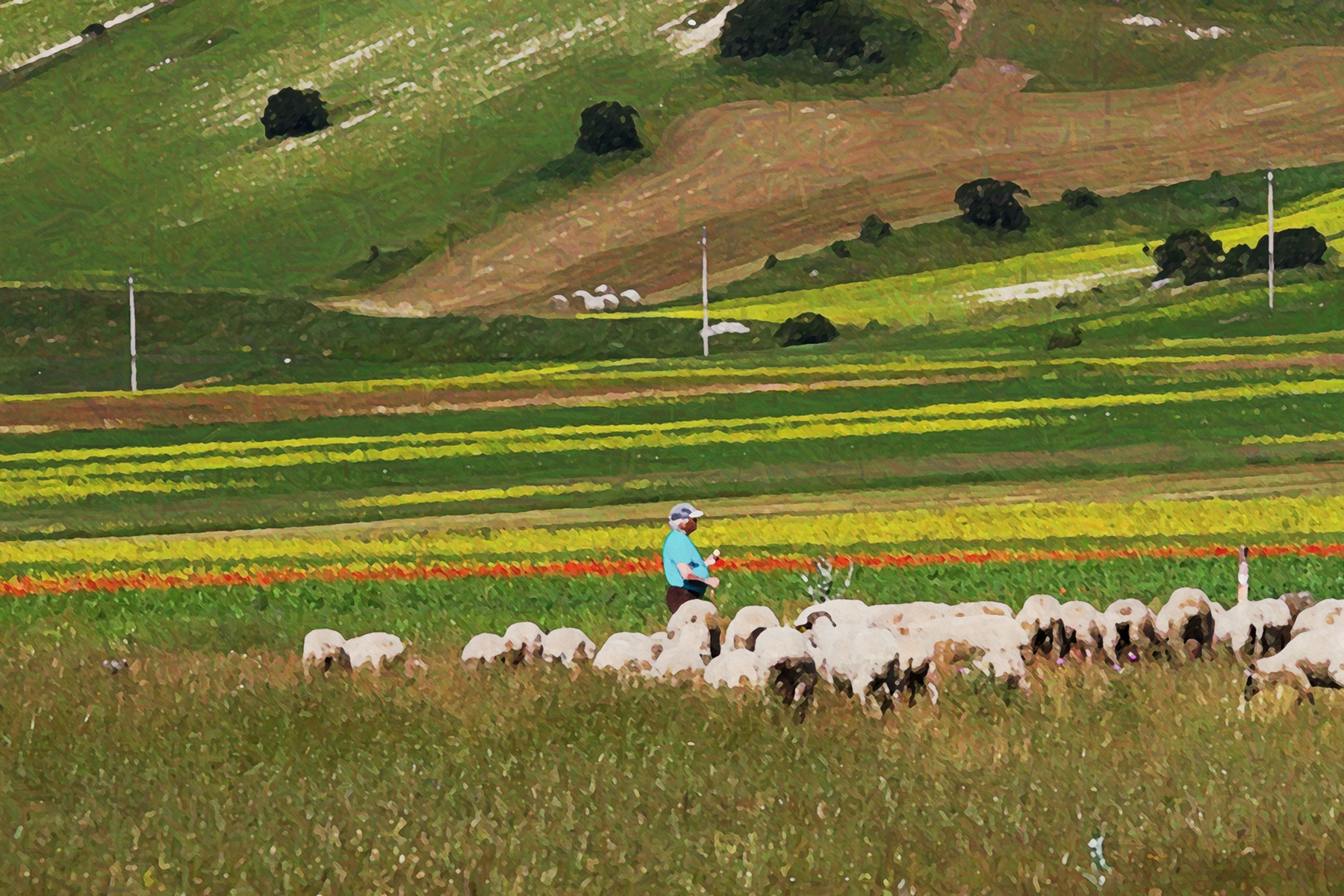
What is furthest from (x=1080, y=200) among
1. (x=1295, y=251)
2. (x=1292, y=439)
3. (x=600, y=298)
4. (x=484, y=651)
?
(x=484, y=651)

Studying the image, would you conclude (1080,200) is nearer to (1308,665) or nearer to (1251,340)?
(1251,340)

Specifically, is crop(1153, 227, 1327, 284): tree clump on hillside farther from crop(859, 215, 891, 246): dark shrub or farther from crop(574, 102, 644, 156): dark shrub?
crop(574, 102, 644, 156): dark shrub

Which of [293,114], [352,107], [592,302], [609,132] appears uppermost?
[352,107]

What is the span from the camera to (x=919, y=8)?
565ft

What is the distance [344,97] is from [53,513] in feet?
434

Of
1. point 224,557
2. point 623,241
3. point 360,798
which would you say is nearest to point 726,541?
point 224,557

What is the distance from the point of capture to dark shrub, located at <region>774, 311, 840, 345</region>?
110m

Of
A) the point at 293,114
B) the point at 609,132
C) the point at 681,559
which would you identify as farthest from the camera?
the point at 293,114

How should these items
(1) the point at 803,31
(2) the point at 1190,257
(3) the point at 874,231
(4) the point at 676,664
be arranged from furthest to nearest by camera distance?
1. (1) the point at 803,31
2. (3) the point at 874,231
3. (2) the point at 1190,257
4. (4) the point at 676,664

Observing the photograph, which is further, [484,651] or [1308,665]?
[484,651]

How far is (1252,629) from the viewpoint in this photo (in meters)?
18.9

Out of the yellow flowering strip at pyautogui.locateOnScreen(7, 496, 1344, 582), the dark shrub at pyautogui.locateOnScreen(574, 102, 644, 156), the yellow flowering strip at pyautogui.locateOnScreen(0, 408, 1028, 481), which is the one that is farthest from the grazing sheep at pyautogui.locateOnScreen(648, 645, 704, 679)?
the dark shrub at pyautogui.locateOnScreen(574, 102, 644, 156)

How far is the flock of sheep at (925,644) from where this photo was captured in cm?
1648

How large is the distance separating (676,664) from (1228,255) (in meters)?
105
